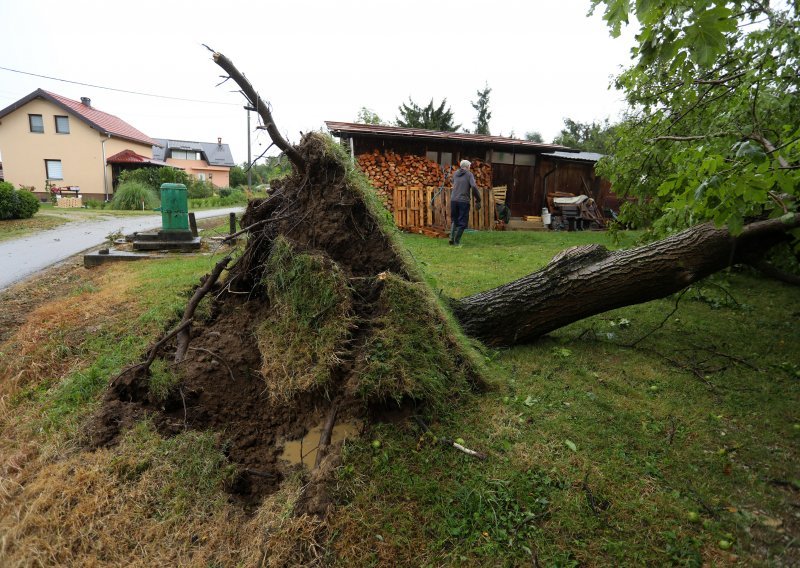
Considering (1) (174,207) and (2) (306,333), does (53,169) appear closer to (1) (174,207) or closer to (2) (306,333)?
(1) (174,207)

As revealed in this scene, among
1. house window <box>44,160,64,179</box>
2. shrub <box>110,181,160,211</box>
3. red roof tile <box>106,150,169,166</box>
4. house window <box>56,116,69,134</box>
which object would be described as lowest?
shrub <box>110,181,160,211</box>

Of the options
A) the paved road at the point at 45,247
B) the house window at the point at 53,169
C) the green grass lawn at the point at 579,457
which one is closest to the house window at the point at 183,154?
the house window at the point at 53,169

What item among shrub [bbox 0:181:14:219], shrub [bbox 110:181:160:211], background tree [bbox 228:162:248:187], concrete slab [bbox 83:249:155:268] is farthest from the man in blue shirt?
background tree [bbox 228:162:248:187]

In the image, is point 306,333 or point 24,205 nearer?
point 306,333

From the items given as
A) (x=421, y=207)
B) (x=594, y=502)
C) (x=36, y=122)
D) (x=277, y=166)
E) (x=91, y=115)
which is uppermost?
(x=91, y=115)

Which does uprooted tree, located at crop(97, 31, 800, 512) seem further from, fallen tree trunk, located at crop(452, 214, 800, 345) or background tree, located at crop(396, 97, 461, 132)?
background tree, located at crop(396, 97, 461, 132)

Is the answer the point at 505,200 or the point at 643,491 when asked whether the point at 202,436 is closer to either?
the point at 643,491

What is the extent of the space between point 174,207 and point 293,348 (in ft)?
28.5

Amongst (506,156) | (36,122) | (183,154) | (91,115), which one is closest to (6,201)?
(506,156)

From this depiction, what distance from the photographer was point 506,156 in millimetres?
16141

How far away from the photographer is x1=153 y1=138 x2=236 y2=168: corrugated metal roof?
50.0 m

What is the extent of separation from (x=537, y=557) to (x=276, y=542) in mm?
1213

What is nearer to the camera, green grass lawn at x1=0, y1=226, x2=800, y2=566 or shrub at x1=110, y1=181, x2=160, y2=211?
green grass lawn at x1=0, y1=226, x2=800, y2=566

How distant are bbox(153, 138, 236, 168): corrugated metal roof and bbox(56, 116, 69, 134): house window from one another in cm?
1781
